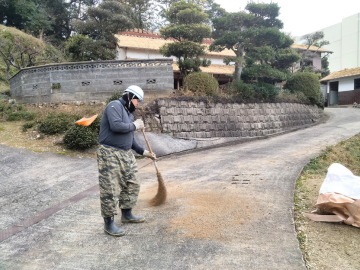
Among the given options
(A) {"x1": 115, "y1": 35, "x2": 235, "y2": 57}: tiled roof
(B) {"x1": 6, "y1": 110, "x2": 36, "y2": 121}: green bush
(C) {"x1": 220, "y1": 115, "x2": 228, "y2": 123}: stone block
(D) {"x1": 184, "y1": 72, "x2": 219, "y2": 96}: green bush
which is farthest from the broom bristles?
(A) {"x1": 115, "y1": 35, "x2": 235, "y2": 57}: tiled roof

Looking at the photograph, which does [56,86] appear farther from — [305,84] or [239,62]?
[305,84]

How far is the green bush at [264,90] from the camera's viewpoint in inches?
539

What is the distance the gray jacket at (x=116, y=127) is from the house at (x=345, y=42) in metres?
33.6

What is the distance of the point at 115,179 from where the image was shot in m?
3.41

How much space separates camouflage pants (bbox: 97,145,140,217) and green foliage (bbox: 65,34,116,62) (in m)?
10.9

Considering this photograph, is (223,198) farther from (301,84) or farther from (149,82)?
(301,84)

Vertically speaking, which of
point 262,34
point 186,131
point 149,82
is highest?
point 262,34

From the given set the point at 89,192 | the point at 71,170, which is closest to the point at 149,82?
the point at 71,170

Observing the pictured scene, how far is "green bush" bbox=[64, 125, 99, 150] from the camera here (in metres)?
8.25

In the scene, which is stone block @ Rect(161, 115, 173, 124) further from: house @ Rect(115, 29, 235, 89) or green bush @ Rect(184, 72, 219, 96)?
house @ Rect(115, 29, 235, 89)

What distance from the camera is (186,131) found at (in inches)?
420

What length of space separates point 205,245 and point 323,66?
31.4 metres

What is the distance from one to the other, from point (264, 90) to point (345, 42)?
24161 mm

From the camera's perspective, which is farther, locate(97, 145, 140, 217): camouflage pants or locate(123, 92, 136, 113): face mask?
locate(123, 92, 136, 113): face mask
